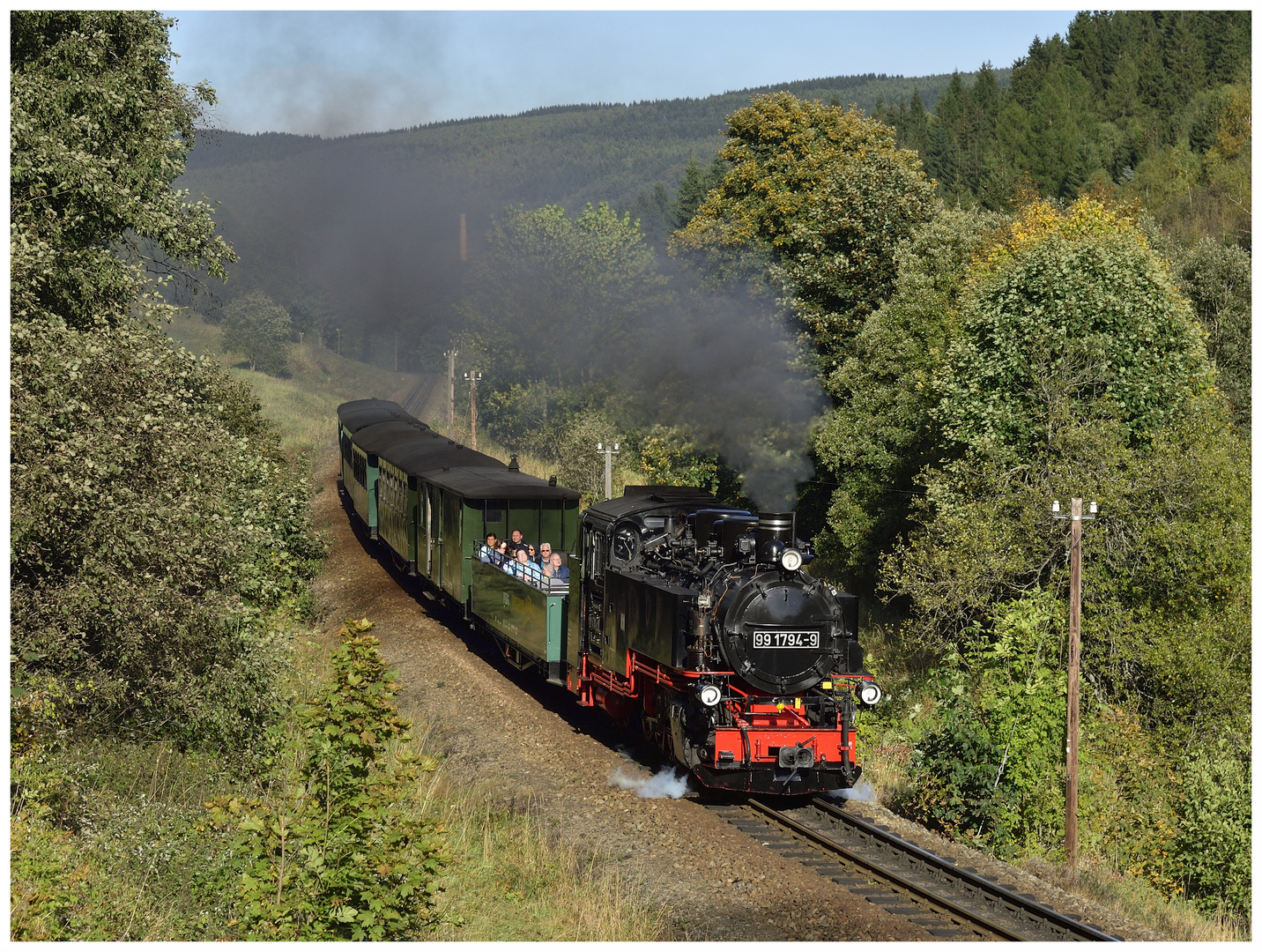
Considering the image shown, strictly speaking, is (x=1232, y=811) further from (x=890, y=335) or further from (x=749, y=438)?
(x=890, y=335)

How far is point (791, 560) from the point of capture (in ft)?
48.8

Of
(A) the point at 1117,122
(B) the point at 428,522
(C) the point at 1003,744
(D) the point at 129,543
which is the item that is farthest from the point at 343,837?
(A) the point at 1117,122

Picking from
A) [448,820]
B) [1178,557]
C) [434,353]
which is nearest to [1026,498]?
[1178,557]

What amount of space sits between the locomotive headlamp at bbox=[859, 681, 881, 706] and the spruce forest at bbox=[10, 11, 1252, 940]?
9.37ft

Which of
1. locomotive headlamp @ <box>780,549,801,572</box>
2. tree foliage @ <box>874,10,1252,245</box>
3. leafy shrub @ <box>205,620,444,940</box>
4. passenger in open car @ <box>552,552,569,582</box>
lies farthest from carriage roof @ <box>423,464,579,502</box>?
tree foliage @ <box>874,10,1252,245</box>

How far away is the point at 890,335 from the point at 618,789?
21.9 m

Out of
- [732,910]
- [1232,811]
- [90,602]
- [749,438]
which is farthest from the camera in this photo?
[749,438]

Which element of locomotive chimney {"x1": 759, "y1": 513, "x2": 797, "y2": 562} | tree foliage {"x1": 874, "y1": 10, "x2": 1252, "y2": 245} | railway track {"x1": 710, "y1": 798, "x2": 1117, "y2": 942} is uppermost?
tree foliage {"x1": 874, "y1": 10, "x2": 1252, "y2": 245}

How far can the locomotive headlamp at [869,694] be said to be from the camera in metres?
14.9

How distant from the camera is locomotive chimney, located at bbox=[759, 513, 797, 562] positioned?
15.1 meters

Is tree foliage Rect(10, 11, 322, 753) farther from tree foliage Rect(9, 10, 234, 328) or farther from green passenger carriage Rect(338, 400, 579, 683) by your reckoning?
green passenger carriage Rect(338, 400, 579, 683)

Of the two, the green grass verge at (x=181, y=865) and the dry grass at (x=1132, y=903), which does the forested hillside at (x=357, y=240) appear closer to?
the green grass verge at (x=181, y=865)

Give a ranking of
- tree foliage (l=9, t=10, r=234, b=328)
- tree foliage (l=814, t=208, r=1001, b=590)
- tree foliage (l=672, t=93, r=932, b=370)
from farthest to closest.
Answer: tree foliage (l=672, t=93, r=932, b=370) < tree foliage (l=814, t=208, r=1001, b=590) < tree foliage (l=9, t=10, r=234, b=328)

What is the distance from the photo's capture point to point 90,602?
12.8 metres
